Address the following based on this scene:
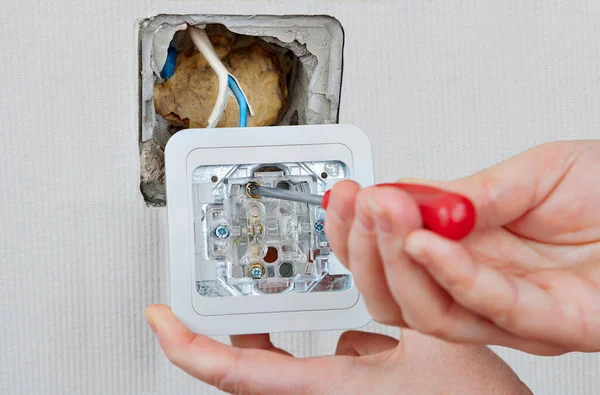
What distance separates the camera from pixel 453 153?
602 mm

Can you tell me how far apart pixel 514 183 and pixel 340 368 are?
18 centimetres

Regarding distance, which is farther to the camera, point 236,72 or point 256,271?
point 236,72

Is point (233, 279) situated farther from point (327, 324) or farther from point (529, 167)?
point (529, 167)

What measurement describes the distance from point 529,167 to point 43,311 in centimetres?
42

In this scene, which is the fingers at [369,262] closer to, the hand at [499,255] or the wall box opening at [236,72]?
the hand at [499,255]

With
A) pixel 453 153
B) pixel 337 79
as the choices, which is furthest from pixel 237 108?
pixel 453 153

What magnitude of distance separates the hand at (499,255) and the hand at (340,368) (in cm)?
Answer: 10

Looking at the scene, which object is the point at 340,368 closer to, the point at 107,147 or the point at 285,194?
the point at 285,194

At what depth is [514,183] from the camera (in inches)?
14.3

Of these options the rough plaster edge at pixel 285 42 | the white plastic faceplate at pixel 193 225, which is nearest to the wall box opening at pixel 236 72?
the rough plaster edge at pixel 285 42

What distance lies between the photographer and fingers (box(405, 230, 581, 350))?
0.90 feet

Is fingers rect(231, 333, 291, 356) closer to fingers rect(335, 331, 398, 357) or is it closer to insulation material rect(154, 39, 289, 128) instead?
fingers rect(335, 331, 398, 357)

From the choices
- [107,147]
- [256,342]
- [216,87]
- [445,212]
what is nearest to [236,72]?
[216,87]

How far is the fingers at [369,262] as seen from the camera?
0.29m
